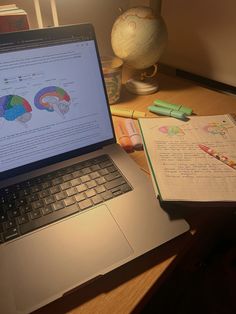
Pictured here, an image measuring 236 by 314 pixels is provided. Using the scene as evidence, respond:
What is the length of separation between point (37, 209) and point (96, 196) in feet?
0.34

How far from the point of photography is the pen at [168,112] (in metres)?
0.71

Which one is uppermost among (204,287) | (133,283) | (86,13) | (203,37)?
(86,13)

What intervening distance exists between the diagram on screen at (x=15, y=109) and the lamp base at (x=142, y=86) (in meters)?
0.45

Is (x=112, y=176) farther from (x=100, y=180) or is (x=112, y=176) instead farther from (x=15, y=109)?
(x=15, y=109)

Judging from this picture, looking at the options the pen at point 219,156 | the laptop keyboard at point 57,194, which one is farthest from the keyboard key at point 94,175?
the pen at point 219,156

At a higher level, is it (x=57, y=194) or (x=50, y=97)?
(x=50, y=97)

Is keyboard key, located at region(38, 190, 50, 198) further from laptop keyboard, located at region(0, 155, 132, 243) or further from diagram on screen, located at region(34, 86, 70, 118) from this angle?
diagram on screen, located at region(34, 86, 70, 118)

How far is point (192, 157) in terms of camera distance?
1.86ft

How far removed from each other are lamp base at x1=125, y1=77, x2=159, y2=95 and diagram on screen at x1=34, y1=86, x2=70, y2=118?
39 cm

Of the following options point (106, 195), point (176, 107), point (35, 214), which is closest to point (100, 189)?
point (106, 195)

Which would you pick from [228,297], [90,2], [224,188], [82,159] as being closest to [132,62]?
[90,2]

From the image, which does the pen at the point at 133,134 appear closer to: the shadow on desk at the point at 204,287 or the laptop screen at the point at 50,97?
the laptop screen at the point at 50,97

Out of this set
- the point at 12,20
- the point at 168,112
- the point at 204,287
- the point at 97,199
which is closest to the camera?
the point at 97,199

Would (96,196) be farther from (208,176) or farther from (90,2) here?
(90,2)
